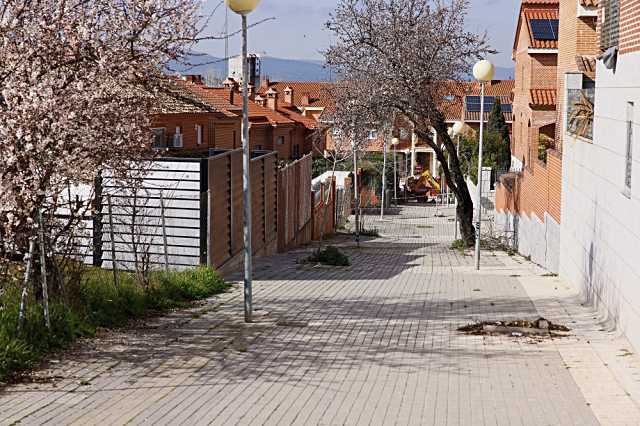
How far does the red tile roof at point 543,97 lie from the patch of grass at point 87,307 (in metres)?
26.4

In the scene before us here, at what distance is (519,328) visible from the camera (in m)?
11.1

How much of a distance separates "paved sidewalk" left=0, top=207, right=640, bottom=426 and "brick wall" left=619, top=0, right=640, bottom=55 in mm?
3356

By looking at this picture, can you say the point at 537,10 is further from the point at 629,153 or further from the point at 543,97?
the point at 629,153

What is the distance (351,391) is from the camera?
7.95m

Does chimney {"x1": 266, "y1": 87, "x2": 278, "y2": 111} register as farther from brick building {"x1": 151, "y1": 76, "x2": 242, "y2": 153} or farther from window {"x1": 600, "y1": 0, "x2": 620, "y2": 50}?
window {"x1": 600, "y1": 0, "x2": 620, "y2": 50}

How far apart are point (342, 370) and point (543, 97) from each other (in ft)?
103

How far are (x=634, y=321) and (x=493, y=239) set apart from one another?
20.3m

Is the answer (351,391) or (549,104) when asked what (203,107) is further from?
(351,391)

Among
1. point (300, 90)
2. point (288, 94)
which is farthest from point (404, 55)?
point (300, 90)

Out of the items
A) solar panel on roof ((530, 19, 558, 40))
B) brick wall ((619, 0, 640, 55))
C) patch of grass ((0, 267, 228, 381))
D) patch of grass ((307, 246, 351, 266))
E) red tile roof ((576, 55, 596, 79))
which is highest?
solar panel on roof ((530, 19, 558, 40))

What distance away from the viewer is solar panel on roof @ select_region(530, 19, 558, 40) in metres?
40.2

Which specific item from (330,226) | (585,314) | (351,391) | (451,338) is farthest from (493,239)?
(351,391)

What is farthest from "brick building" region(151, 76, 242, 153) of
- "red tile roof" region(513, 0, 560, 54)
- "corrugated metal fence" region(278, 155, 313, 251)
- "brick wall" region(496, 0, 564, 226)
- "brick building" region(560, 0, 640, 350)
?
"brick building" region(560, 0, 640, 350)

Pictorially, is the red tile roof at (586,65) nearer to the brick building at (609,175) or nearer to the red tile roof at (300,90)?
the brick building at (609,175)
